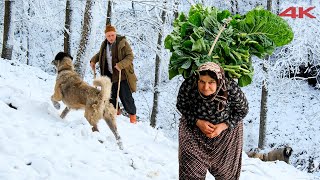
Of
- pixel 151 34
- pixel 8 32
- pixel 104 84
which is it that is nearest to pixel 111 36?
pixel 104 84

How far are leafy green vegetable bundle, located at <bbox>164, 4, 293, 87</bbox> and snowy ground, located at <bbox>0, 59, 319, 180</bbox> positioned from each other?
1.79 m

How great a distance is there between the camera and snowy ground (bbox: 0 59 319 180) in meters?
4.41

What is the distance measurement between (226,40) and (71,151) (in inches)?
Answer: 99.5

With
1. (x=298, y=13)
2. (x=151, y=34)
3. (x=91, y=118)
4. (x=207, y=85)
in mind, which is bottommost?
(x=91, y=118)

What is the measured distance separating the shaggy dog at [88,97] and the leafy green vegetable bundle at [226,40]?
2263mm

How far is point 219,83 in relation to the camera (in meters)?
3.31

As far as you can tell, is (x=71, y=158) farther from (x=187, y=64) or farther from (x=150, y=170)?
(x=187, y=64)

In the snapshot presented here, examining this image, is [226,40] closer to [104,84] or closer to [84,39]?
[104,84]

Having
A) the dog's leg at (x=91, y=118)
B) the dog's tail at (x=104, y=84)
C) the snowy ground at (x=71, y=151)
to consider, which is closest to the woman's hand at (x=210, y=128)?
the snowy ground at (x=71, y=151)

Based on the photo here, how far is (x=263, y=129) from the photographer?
45.5ft

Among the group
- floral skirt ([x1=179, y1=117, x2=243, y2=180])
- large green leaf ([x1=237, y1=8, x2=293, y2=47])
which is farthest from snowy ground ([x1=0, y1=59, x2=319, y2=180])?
large green leaf ([x1=237, y1=8, x2=293, y2=47])

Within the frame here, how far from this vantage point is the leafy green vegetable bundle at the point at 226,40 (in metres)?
3.46

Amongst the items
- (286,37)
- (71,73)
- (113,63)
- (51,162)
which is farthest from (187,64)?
(113,63)

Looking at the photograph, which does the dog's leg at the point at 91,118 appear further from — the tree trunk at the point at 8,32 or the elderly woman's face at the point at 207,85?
the tree trunk at the point at 8,32
